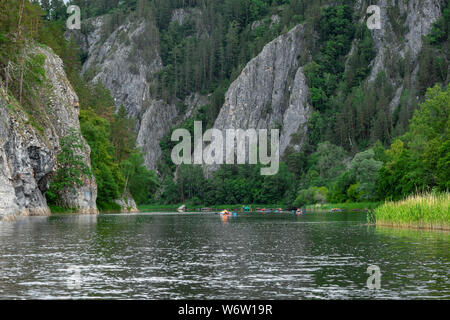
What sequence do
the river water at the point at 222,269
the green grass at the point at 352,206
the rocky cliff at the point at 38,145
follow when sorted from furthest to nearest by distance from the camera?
the green grass at the point at 352,206 → the rocky cliff at the point at 38,145 → the river water at the point at 222,269

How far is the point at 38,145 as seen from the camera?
76.0 metres

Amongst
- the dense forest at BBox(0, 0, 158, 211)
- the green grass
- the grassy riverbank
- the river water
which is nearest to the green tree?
the dense forest at BBox(0, 0, 158, 211)

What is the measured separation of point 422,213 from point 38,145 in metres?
50.4

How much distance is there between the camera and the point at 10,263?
23375mm

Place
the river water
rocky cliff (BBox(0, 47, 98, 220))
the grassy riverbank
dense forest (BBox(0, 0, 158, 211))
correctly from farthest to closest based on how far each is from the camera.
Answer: dense forest (BBox(0, 0, 158, 211)) < rocky cliff (BBox(0, 47, 98, 220)) < the grassy riverbank < the river water

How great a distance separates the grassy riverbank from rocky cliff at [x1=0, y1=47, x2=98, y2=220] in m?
38.6

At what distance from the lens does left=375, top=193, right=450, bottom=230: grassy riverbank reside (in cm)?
4206

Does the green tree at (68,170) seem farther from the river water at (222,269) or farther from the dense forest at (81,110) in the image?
the river water at (222,269)

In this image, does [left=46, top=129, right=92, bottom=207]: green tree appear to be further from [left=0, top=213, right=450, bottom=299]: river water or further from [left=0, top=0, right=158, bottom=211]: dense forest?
[left=0, top=213, right=450, bottom=299]: river water

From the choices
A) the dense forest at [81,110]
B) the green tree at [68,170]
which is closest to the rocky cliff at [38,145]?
the green tree at [68,170]

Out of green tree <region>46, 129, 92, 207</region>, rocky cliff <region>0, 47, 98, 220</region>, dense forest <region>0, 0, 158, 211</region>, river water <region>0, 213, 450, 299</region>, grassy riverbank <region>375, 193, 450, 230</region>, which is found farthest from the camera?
green tree <region>46, 129, 92, 207</region>

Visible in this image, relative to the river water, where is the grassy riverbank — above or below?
above

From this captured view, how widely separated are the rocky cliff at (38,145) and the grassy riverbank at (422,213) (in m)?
38.6

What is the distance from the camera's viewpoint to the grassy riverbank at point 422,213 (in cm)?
4206
